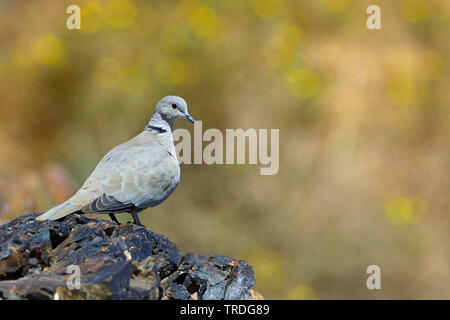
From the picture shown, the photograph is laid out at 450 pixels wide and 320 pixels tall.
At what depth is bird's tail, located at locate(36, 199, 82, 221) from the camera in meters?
2.86

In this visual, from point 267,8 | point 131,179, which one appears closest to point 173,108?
point 131,179

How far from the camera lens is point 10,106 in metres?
8.03

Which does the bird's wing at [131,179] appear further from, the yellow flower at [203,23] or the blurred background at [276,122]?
the yellow flower at [203,23]

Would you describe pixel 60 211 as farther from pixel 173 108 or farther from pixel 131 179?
pixel 173 108

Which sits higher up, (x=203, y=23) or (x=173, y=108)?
(x=203, y=23)

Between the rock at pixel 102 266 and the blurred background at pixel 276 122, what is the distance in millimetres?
2740

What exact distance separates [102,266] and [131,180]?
104 cm

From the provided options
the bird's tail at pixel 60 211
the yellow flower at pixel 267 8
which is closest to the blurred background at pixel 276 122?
the yellow flower at pixel 267 8

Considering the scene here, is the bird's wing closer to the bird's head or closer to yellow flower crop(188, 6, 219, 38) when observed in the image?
the bird's head

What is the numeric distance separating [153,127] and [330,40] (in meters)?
5.27

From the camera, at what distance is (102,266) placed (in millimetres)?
2312

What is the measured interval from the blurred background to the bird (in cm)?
223

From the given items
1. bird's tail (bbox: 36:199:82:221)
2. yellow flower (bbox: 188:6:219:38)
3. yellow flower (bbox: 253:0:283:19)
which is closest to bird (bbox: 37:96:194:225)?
bird's tail (bbox: 36:199:82:221)

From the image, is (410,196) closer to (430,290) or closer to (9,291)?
(430,290)
